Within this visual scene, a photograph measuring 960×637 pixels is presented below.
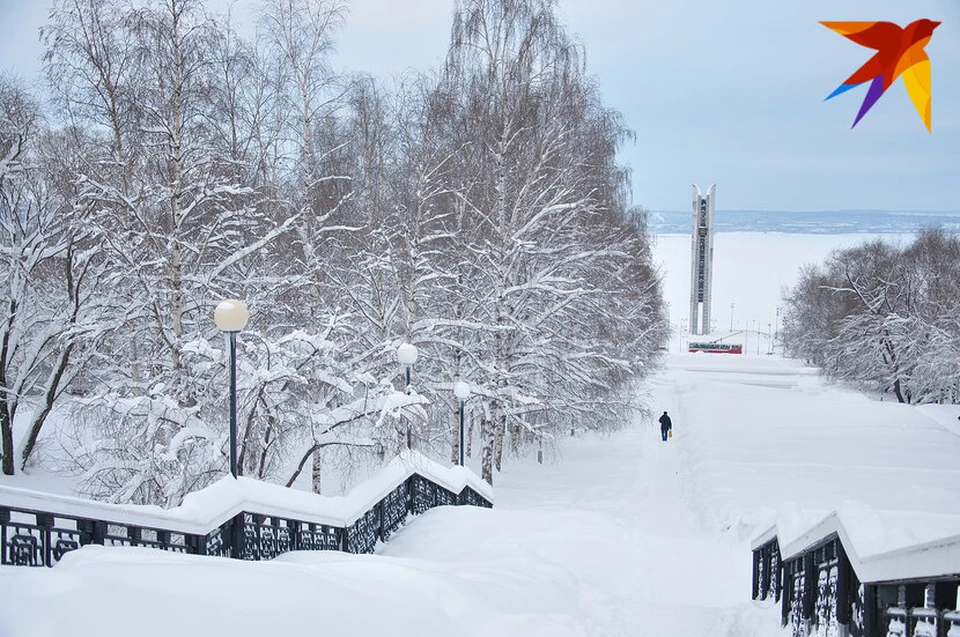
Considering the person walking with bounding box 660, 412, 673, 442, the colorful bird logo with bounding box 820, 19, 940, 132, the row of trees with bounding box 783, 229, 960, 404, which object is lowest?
the person walking with bounding box 660, 412, 673, 442

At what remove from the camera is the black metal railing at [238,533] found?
16.1 ft

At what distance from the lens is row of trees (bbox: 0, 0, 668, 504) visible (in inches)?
396

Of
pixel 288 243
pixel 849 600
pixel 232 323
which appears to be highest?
pixel 288 243

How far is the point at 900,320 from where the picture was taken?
3569 centimetres

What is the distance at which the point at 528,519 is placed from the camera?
10.2 meters

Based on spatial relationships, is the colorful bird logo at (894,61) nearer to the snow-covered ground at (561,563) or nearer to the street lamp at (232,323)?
the snow-covered ground at (561,563)

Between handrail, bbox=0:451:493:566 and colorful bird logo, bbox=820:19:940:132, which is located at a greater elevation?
colorful bird logo, bbox=820:19:940:132

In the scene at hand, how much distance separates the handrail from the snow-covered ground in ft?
1.19

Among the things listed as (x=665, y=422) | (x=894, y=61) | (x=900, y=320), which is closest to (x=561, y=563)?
(x=894, y=61)

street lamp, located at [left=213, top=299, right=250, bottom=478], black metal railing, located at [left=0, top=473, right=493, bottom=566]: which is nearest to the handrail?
black metal railing, located at [left=0, top=473, right=493, bottom=566]

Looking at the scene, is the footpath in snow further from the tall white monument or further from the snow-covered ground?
the tall white monument

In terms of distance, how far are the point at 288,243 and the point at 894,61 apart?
1180 centimetres

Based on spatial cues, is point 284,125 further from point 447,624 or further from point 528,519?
point 447,624

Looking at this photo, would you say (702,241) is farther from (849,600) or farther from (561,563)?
(849,600)
